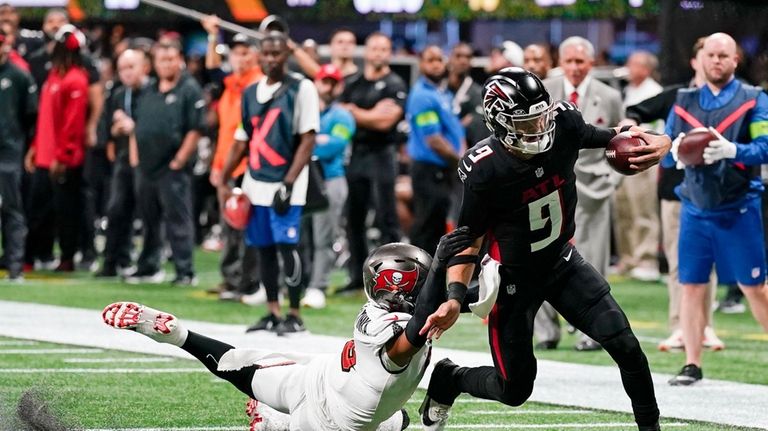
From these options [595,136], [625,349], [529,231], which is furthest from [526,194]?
[625,349]

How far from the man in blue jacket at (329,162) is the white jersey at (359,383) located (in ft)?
22.1

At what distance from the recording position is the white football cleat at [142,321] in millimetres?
7145

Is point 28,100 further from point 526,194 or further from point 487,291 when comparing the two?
point 487,291

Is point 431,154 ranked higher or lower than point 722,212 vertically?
lower

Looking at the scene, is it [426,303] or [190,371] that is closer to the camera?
[426,303]

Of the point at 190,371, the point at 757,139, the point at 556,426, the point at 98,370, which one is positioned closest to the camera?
the point at 556,426

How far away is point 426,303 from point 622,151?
1.12 metres

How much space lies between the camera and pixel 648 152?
678cm

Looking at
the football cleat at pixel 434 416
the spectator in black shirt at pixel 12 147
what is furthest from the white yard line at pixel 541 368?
the spectator in black shirt at pixel 12 147

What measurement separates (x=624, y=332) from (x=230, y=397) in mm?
2559

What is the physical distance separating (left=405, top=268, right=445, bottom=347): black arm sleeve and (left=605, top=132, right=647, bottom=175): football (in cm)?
93

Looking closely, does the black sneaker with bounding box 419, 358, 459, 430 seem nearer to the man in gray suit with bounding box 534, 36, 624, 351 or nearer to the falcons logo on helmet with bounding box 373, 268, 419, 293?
the falcons logo on helmet with bounding box 373, 268, 419, 293

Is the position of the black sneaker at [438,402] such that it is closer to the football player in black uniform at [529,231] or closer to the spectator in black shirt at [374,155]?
the football player in black uniform at [529,231]

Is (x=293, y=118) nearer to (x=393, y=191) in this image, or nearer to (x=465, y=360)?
(x=465, y=360)
